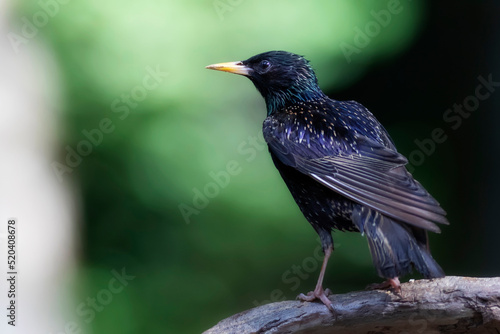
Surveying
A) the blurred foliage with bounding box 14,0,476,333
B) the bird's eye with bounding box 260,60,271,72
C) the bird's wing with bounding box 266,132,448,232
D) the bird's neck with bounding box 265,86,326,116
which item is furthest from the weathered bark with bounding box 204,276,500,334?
the blurred foliage with bounding box 14,0,476,333

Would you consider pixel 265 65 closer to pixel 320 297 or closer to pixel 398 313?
pixel 320 297

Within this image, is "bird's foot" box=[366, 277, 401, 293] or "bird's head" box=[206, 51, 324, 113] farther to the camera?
"bird's head" box=[206, 51, 324, 113]

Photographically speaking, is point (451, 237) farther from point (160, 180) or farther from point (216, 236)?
point (160, 180)

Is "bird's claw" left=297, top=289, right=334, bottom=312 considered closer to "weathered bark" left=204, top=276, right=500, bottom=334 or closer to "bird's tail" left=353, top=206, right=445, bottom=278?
"weathered bark" left=204, top=276, right=500, bottom=334

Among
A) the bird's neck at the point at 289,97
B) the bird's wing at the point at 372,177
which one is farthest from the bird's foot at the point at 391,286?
the bird's neck at the point at 289,97

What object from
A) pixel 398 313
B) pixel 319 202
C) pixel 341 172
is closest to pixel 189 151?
pixel 319 202
